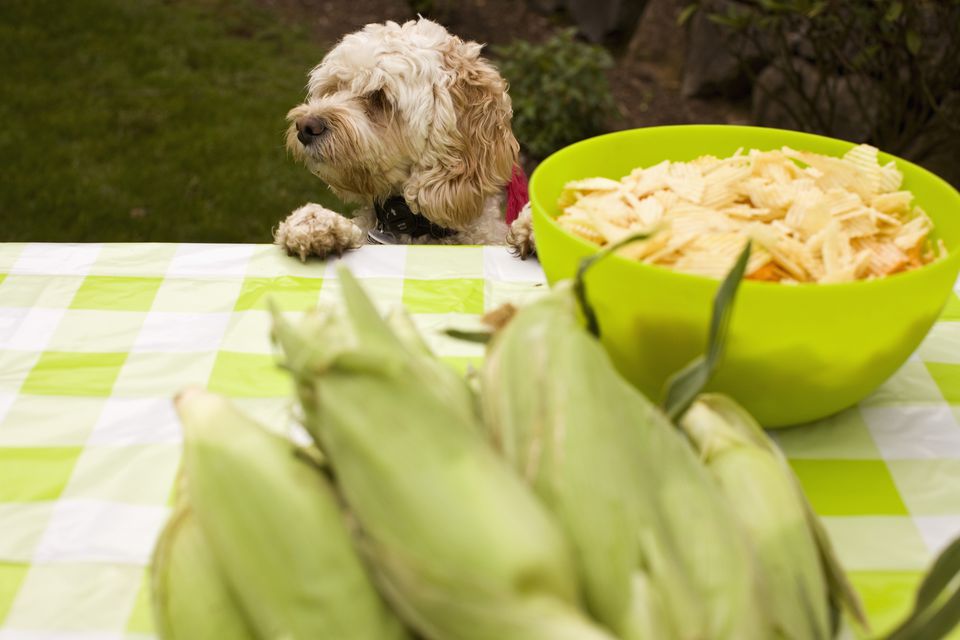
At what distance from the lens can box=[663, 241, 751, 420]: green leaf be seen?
2.31 feet

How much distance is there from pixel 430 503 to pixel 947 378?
90cm

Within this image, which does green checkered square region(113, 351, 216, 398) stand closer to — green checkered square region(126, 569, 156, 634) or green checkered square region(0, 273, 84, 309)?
green checkered square region(0, 273, 84, 309)

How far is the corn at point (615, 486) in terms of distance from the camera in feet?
1.86

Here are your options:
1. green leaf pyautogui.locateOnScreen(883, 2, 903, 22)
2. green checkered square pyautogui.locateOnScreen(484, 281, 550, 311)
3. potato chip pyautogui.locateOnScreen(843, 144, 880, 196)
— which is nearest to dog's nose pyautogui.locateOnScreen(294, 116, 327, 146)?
green checkered square pyautogui.locateOnScreen(484, 281, 550, 311)

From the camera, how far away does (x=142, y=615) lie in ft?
2.64

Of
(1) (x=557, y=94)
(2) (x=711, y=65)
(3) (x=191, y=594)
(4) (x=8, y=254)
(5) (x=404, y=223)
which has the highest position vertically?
(3) (x=191, y=594)

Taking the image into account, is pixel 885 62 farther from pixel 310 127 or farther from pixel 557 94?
pixel 310 127

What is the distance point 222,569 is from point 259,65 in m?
4.47

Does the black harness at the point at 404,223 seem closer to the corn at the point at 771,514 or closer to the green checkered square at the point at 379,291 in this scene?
the green checkered square at the point at 379,291

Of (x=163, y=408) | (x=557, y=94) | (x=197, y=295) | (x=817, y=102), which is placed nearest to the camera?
(x=163, y=408)

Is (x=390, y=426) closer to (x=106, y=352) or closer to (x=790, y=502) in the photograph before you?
(x=790, y=502)

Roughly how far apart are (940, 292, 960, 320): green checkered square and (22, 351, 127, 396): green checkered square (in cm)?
120

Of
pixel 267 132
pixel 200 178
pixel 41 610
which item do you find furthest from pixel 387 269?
pixel 267 132

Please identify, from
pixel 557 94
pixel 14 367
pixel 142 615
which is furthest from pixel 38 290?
pixel 557 94
